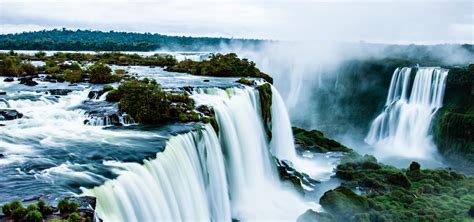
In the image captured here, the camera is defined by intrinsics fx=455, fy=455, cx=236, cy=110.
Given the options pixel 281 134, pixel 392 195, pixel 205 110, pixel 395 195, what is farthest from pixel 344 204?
pixel 281 134

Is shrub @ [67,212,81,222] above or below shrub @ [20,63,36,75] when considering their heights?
below

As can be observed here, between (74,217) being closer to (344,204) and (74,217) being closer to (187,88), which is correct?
(344,204)

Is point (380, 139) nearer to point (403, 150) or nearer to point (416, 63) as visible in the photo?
point (403, 150)

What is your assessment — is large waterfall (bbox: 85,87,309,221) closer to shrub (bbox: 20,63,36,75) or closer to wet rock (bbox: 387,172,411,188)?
wet rock (bbox: 387,172,411,188)

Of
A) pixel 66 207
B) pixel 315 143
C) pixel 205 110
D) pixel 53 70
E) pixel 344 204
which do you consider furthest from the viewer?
pixel 315 143

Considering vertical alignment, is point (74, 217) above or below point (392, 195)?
above

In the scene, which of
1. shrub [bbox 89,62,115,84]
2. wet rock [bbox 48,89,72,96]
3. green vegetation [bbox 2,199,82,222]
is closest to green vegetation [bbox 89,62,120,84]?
shrub [bbox 89,62,115,84]
